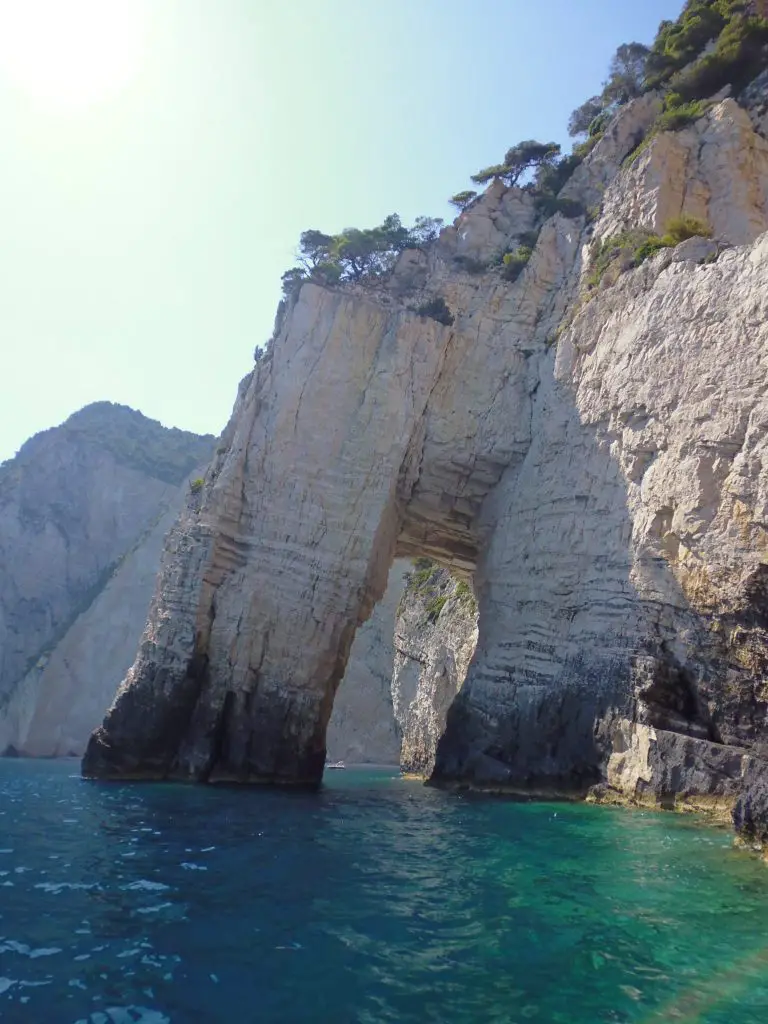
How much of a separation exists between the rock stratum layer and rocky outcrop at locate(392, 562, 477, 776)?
351 cm

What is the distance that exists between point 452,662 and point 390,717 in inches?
873

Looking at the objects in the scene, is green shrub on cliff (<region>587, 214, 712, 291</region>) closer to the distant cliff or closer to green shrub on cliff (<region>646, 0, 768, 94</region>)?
the distant cliff

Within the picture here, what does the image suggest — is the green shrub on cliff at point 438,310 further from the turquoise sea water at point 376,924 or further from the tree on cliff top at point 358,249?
the turquoise sea water at point 376,924

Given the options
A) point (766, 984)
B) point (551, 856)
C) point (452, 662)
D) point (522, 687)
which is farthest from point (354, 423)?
point (766, 984)

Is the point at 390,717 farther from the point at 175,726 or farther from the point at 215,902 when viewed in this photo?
the point at 215,902

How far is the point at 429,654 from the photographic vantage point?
32.9 meters

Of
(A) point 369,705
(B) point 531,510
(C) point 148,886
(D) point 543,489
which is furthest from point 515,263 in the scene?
(A) point 369,705

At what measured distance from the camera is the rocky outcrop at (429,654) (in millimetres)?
29703

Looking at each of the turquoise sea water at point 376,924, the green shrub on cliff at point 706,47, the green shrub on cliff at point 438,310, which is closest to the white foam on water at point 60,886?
the turquoise sea water at point 376,924

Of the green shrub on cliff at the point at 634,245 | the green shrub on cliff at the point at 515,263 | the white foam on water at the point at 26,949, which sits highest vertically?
the green shrub on cliff at the point at 515,263

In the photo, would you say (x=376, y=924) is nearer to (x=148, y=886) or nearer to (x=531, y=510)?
(x=148, y=886)

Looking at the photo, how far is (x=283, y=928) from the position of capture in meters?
6.51

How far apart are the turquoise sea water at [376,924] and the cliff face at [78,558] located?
43876mm

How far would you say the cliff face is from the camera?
52125 mm
